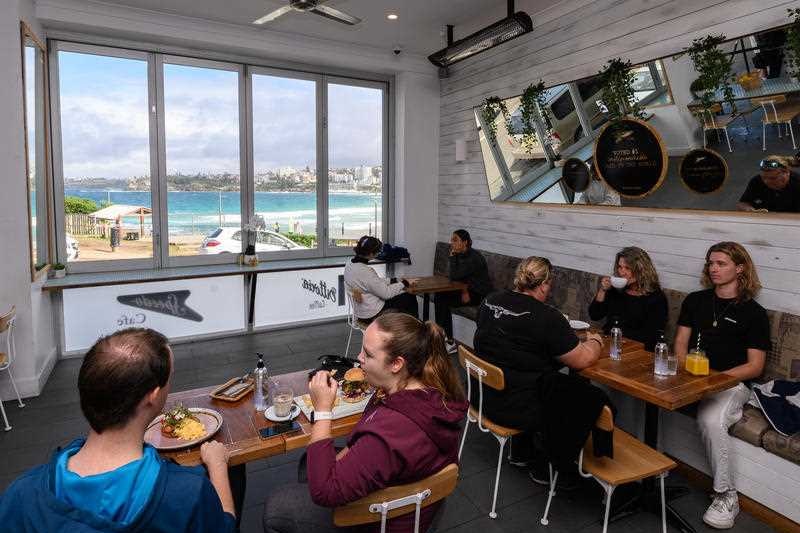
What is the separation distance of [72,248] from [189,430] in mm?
4140

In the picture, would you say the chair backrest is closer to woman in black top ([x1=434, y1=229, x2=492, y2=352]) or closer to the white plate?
the white plate

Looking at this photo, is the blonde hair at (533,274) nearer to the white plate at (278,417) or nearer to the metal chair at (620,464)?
the metal chair at (620,464)

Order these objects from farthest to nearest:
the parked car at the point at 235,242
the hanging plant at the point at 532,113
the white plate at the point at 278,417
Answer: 1. the parked car at the point at 235,242
2. the hanging plant at the point at 532,113
3. the white plate at the point at 278,417

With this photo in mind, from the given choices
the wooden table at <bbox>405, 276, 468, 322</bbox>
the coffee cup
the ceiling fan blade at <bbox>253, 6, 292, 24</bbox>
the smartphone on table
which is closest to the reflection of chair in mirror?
the coffee cup

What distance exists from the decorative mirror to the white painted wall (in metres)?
0.08

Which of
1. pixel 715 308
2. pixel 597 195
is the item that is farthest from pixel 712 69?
pixel 715 308

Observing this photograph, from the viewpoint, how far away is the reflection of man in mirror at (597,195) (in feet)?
13.7

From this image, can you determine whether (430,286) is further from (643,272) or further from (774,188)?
(774,188)

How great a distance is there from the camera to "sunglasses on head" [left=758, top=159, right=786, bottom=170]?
3.02m

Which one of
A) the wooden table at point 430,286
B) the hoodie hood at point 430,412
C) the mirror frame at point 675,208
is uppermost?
the mirror frame at point 675,208

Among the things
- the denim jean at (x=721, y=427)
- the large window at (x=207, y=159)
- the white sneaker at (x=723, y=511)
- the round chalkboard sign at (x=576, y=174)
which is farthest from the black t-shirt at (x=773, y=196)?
the large window at (x=207, y=159)

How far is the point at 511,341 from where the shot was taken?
272 centimetres

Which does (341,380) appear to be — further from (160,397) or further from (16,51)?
(16,51)

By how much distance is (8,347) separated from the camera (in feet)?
12.8
